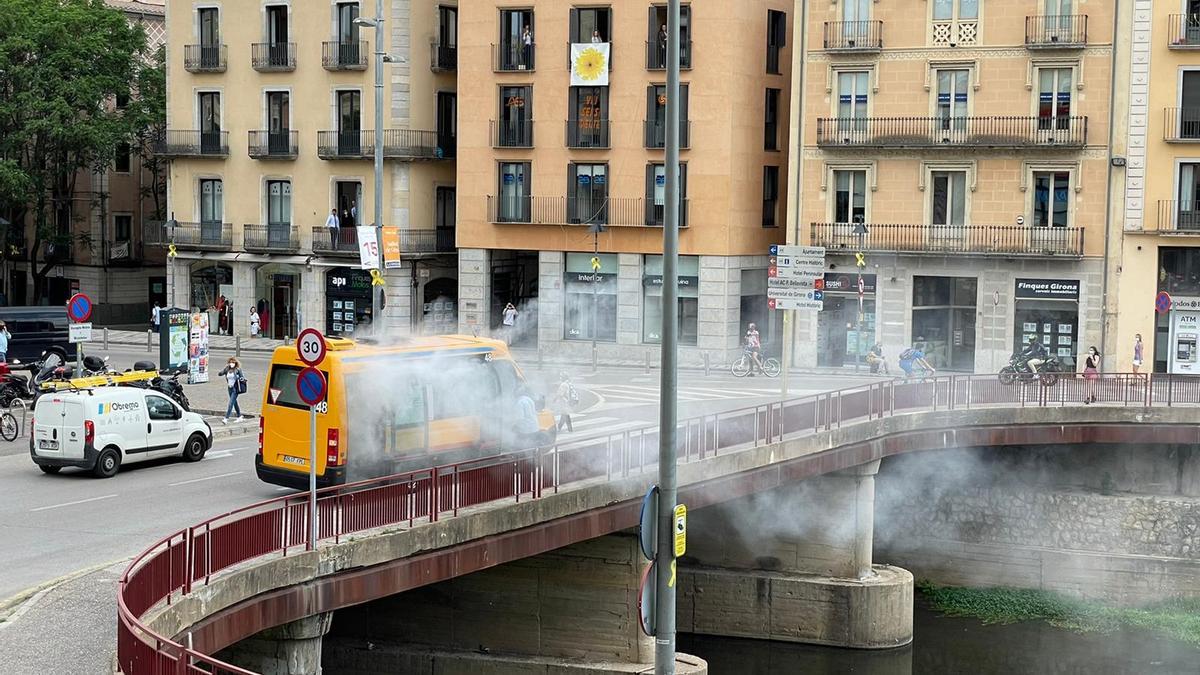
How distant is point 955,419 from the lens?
3709cm

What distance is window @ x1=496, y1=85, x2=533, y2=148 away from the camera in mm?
59281

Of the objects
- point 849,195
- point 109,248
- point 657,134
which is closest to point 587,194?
point 657,134

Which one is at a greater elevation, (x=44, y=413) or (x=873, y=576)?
(x=44, y=413)

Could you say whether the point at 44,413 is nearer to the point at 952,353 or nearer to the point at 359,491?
the point at 359,491

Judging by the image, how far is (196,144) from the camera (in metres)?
66.2

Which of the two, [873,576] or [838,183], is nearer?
[873,576]

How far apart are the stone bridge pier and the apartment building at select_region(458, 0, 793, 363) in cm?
2105

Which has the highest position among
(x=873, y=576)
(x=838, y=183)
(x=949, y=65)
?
(x=949, y=65)

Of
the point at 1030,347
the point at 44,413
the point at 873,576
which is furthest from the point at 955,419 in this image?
the point at 44,413

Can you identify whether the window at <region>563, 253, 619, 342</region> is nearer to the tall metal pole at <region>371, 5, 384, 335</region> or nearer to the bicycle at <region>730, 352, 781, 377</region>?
the bicycle at <region>730, 352, 781, 377</region>

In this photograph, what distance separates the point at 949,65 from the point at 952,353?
360 inches

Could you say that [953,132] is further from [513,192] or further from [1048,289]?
[513,192]

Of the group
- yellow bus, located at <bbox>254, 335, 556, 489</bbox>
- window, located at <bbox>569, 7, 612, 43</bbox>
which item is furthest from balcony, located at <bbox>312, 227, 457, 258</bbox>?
yellow bus, located at <bbox>254, 335, 556, 489</bbox>

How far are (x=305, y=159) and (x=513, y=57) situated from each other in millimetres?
9895
